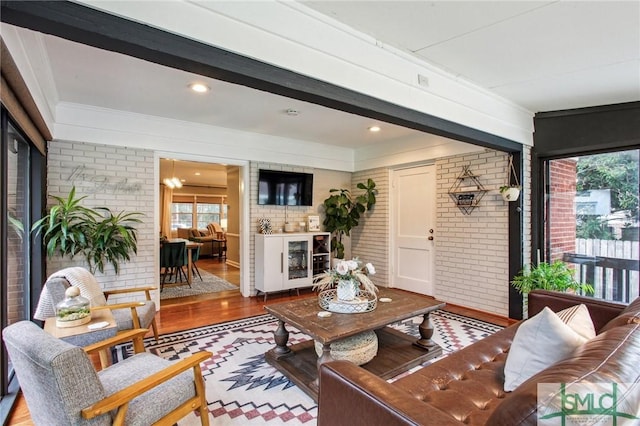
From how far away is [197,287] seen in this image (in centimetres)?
555

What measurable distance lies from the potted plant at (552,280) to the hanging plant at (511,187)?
0.80 metres

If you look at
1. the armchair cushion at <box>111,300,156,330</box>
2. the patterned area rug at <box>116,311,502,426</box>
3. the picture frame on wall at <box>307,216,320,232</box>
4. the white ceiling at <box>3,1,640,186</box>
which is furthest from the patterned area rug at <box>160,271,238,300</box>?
the white ceiling at <box>3,1,640,186</box>

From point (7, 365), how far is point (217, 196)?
30.0ft

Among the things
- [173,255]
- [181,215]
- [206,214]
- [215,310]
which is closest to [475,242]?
[215,310]

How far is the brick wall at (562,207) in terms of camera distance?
3750 millimetres

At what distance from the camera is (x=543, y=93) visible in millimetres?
3195

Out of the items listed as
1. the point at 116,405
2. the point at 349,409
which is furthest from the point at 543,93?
the point at 116,405

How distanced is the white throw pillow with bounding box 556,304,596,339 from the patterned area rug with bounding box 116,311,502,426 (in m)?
1.49

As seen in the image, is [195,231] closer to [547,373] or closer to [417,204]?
[417,204]

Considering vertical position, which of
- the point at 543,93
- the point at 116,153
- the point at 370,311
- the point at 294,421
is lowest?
the point at 294,421

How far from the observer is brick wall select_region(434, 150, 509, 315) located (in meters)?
4.04

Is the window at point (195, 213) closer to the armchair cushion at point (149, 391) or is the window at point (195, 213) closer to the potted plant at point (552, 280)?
the armchair cushion at point (149, 391)

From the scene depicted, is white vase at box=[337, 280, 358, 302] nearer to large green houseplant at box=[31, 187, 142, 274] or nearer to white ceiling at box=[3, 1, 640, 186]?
white ceiling at box=[3, 1, 640, 186]

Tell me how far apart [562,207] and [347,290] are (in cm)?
293
